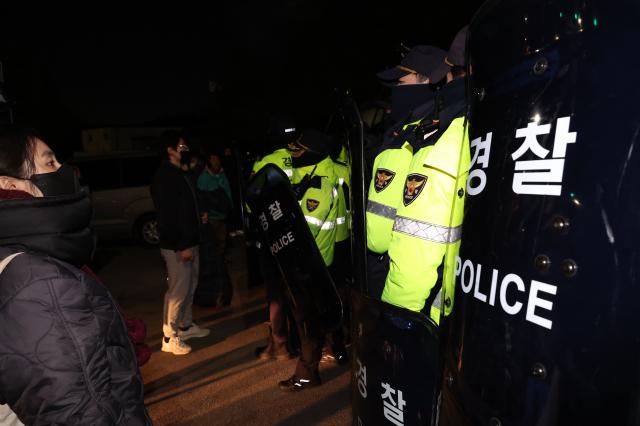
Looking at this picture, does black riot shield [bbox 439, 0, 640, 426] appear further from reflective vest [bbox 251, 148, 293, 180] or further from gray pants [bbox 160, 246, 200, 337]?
gray pants [bbox 160, 246, 200, 337]

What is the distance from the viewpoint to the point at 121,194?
32.1 feet

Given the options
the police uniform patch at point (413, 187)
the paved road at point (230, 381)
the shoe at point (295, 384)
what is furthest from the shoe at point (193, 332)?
the police uniform patch at point (413, 187)

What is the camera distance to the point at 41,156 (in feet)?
5.08

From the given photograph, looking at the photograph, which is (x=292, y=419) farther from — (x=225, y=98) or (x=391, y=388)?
(x=225, y=98)

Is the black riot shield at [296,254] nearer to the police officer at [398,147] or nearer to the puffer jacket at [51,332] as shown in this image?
the police officer at [398,147]

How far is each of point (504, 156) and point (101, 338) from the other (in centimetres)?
111

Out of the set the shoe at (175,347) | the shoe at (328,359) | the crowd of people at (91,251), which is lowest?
the shoe at (328,359)

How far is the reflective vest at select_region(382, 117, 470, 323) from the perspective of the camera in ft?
5.09

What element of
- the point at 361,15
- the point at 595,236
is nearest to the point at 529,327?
the point at 595,236

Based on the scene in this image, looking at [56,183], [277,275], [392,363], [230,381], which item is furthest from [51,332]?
[230,381]

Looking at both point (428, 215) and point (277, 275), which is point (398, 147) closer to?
point (428, 215)

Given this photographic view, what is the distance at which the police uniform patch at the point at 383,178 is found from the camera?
194 centimetres

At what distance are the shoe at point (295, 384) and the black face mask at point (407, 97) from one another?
222 centimetres

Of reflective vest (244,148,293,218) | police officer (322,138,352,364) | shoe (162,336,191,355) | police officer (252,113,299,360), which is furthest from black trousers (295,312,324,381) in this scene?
shoe (162,336,191,355)
